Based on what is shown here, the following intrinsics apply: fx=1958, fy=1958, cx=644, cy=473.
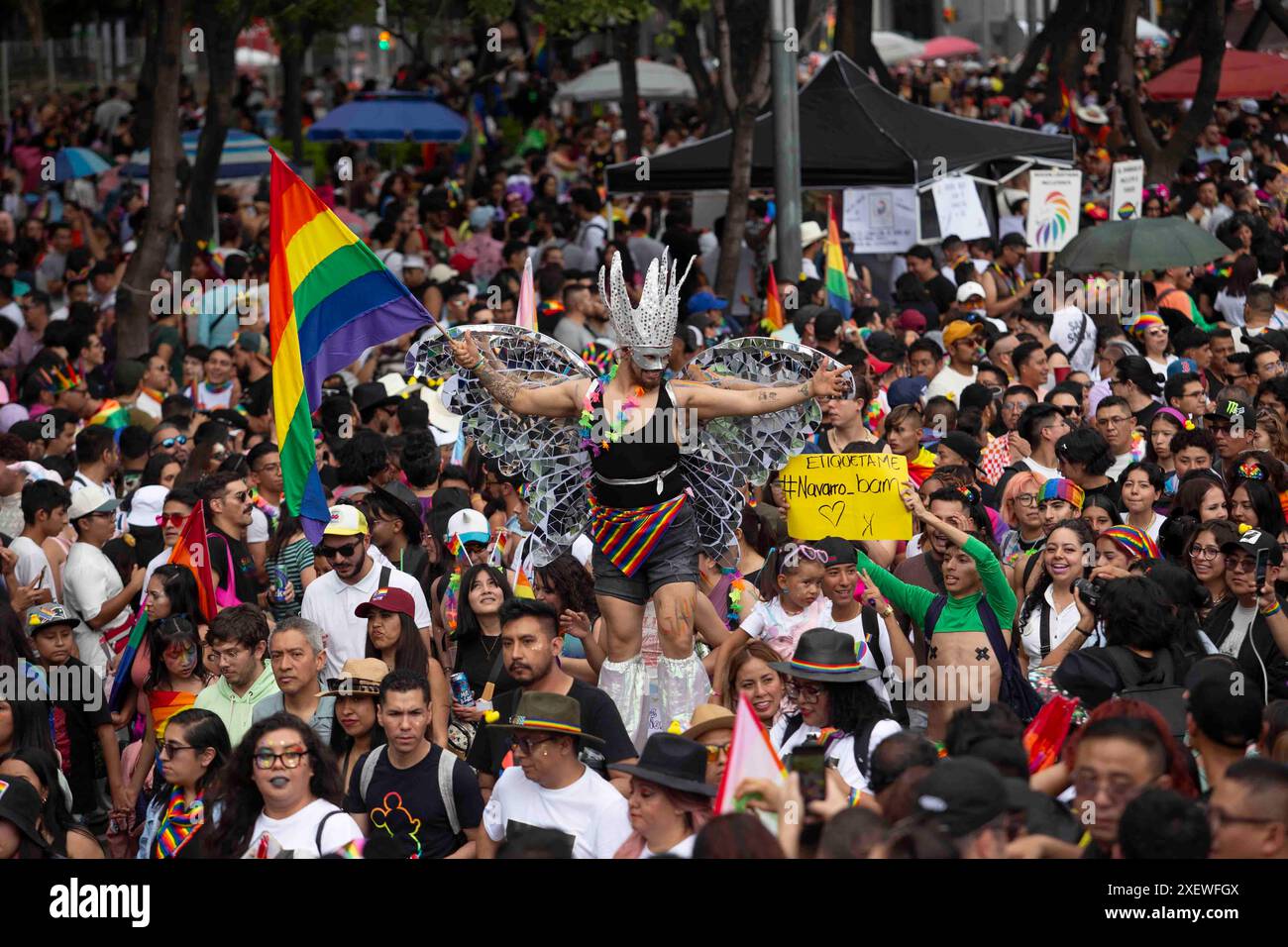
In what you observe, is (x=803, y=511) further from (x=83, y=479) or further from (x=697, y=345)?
(x=697, y=345)

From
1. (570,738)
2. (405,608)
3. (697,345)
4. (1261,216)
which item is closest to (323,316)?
(405,608)

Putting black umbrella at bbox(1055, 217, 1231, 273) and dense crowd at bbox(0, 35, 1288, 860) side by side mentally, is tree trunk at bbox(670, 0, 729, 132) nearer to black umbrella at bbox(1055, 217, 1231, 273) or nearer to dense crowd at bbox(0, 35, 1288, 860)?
dense crowd at bbox(0, 35, 1288, 860)

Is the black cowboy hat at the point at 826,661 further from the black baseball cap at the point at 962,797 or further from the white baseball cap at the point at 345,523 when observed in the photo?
the white baseball cap at the point at 345,523

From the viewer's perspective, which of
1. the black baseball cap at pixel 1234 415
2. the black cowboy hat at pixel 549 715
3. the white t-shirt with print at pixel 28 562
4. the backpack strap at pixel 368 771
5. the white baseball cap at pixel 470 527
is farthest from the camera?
the black baseball cap at pixel 1234 415

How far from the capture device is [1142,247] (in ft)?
47.4

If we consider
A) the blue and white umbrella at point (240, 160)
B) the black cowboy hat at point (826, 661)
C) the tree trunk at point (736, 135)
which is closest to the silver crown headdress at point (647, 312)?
the black cowboy hat at point (826, 661)

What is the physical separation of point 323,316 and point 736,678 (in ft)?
9.52

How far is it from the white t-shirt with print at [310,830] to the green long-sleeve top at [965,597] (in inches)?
107

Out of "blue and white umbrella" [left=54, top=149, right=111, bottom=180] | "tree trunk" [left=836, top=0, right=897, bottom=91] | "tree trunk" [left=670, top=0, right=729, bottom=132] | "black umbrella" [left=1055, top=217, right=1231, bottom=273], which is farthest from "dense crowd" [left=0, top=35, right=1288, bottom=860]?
"tree trunk" [left=836, top=0, right=897, bottom=91]

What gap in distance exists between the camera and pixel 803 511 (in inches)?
327

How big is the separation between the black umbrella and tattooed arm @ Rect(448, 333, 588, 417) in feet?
24.5

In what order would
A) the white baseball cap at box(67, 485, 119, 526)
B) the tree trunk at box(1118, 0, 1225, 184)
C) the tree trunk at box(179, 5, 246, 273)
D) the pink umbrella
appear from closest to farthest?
the white baseball cap at box(67, 485, 119, 526) < the tree trunk at box(179, 5, 246, 273) < the tree trunk at box(1118, 0, 1225, 184) < the pink umbrella

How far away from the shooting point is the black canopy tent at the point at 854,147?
17.6 meters

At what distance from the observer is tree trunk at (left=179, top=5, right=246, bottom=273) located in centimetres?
1892
